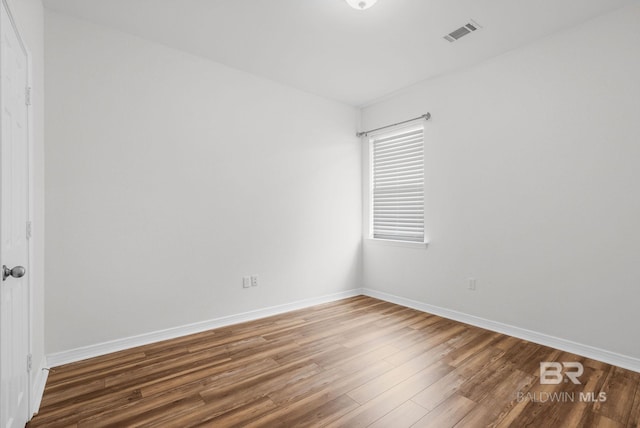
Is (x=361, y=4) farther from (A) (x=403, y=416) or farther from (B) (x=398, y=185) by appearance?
(A) (x=403, y=416)

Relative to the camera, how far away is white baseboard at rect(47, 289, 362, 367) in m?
2.59

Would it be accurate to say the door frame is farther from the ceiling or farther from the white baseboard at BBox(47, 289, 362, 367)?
the ceiling

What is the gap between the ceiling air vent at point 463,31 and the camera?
271cm

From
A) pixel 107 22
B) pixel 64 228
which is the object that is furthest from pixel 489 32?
pixel 64 228

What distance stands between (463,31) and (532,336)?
114 inches

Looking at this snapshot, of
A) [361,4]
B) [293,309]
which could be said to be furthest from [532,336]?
[361,4]

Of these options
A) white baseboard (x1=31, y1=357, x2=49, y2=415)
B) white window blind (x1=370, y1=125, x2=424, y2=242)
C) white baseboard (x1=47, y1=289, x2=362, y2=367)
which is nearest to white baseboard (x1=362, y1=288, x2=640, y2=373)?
white window blind (x1=370, y1=125, x2=424, y2=242)

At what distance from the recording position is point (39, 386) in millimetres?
2152

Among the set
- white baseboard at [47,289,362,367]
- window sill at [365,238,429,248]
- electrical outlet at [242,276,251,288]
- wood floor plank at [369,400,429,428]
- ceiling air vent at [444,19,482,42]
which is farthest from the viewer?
window sill at [365,238,429,248]

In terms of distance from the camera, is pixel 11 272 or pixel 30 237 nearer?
pixel 11 272

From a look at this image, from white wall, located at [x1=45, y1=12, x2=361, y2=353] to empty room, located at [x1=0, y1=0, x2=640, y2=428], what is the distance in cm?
2

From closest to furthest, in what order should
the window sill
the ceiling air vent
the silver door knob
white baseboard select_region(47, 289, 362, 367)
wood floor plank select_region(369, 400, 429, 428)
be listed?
1. the silver door knob
2. wood floor plank select_region(369, 400, 429, 428)
3. white baseboard select_region(47, 289, 362, 367)
4. the ceiling air vent
5. the window sill

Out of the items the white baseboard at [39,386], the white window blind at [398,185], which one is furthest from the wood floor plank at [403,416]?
the white window blind at [398,185]

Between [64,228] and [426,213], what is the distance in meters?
3.66
